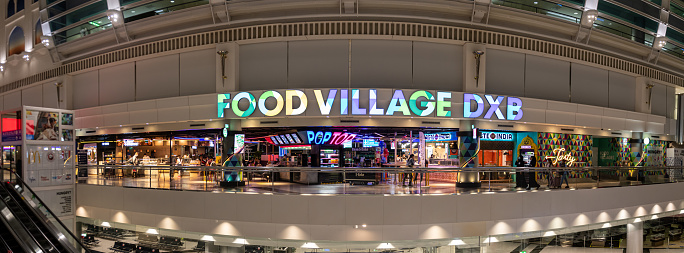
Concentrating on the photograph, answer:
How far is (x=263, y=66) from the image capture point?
17188mm

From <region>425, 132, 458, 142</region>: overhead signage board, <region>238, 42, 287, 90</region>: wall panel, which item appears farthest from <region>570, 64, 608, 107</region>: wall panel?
<region>238, 42, 287, 90</region>: wall panel

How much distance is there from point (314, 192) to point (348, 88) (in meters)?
4.65

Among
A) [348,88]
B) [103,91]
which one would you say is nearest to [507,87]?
[348,88]

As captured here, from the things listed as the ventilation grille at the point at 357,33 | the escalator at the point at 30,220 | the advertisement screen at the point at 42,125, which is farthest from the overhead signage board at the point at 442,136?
the advertisement screen at the point at 42,125

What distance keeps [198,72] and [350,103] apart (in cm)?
674

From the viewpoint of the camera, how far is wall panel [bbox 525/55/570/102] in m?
18.8

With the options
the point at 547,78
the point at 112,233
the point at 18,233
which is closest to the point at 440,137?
the point at 547,78

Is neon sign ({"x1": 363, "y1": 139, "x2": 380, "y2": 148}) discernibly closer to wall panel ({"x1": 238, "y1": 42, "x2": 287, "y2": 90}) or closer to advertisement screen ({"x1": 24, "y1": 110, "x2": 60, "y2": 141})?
wall panel ({"x1": 238, "y1": 42, "x2": 287, "y2": 90})

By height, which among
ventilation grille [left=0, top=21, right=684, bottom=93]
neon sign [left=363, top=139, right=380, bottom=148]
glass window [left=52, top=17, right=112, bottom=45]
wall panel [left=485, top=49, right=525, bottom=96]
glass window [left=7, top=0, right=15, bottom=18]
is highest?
glass window [left=7, top=0, right=15, bottom=18]

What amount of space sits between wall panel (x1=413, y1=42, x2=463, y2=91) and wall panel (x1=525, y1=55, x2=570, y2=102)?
3.51 metres

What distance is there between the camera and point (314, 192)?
42.2 feet

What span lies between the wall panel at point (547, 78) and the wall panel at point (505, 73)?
0.36m

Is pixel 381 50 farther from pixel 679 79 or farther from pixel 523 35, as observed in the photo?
pixel 679 79

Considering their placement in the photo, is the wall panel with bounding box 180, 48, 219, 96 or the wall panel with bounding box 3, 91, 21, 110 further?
the wall panel with bounding box 3, 91, 21, 110
